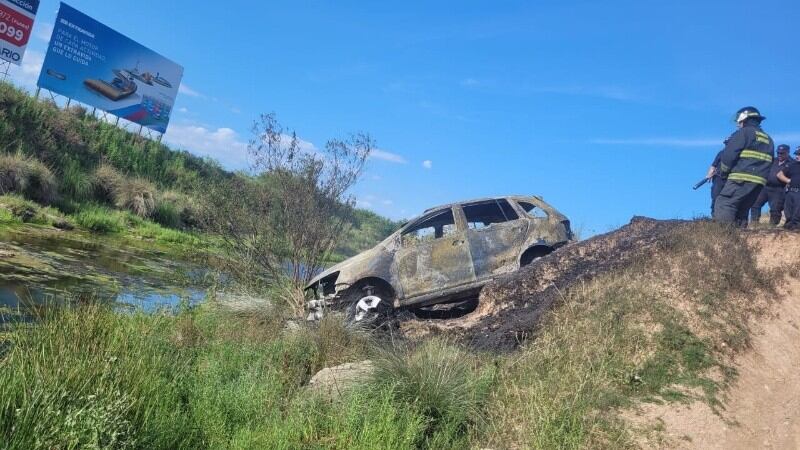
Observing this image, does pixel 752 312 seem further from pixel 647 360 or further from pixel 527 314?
pixel 527 314

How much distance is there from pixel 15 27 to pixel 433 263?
1000 inches

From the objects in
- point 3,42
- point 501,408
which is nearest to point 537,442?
point 501,408

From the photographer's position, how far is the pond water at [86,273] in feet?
30.9

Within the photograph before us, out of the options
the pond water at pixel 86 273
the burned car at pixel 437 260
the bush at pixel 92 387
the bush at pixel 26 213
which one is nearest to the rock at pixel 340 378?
the bush at pixel 92 387

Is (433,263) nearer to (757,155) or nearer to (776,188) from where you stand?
(757,155)

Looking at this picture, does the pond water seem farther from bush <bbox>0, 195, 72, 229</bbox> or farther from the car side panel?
the car side panel

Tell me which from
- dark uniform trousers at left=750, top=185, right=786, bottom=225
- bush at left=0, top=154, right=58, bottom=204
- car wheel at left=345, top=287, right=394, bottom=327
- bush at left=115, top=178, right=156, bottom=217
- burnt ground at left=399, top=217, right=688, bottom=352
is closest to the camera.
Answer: burnt ground at left=399, top=217, right=688, bottom=352

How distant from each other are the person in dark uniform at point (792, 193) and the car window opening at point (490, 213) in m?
4.22

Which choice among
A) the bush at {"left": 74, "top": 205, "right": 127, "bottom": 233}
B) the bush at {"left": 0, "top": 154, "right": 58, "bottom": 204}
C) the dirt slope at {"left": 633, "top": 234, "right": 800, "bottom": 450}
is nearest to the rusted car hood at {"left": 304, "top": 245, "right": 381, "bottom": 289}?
the dirt slope at {"left": 633, "top": 234, "right": 800, "bottom": 450}

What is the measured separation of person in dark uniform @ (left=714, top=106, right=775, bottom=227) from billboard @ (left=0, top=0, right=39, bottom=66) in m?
28.4

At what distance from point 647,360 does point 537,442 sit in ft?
6.20

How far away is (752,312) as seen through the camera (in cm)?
680

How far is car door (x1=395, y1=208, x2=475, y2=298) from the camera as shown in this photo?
9508mm

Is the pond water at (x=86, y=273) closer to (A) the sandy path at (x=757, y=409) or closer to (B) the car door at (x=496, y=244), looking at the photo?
(B) the car door at (x=496, y=244)
